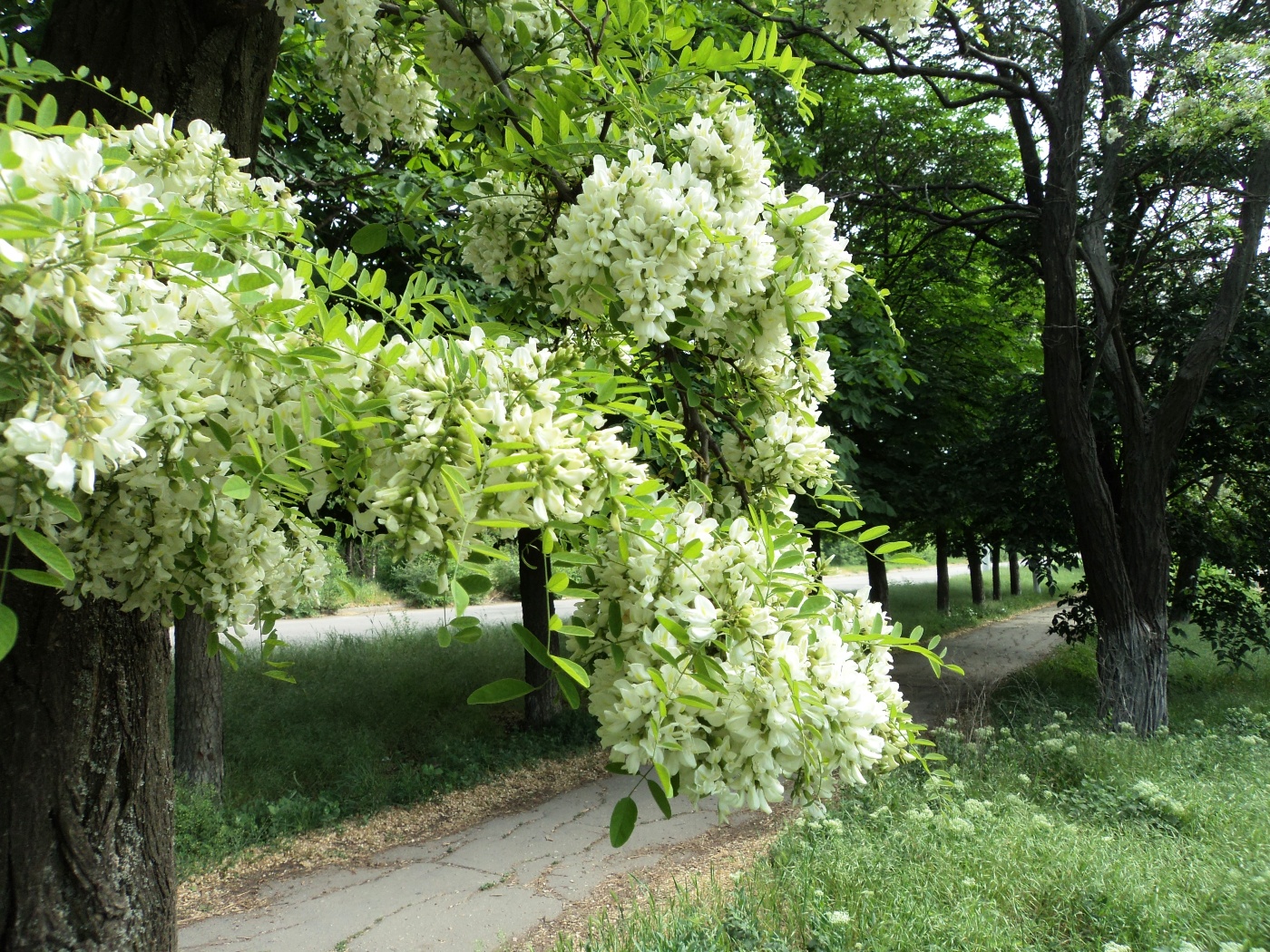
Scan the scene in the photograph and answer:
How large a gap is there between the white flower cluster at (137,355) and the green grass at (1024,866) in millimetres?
2776

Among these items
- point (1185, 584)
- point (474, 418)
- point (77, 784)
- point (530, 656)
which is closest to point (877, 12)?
point (474, 418)

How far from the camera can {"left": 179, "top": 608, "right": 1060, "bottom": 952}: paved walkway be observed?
4809mm

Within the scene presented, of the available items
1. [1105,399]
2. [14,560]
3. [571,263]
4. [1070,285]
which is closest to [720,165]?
[571,263]

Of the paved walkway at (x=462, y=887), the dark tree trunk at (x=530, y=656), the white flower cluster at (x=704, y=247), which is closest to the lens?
the white flower cluster at (x=704, y=247)

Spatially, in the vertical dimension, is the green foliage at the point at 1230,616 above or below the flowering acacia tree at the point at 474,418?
below

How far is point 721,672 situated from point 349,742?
24.8 feet

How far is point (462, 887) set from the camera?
551 centimetres

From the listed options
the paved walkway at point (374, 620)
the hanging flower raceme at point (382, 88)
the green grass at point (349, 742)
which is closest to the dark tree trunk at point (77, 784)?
the hanging flower raceme at point (382, 88)

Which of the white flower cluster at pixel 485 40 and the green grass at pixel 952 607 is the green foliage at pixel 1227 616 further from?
the white flower cluster at pixel 485 40

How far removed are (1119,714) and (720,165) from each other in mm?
7185

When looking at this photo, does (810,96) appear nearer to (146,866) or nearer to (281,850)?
(146,866)

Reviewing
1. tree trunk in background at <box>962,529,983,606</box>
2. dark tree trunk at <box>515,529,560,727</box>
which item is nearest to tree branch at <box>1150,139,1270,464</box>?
tree trunk in background at <box>962,529,983,606</box>

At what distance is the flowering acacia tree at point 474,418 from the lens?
1.04 meters

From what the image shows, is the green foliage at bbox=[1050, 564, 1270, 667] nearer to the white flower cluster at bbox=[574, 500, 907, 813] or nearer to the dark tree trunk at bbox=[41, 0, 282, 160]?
the white flower cluster at bbox=[574, 500, 907, 813]
